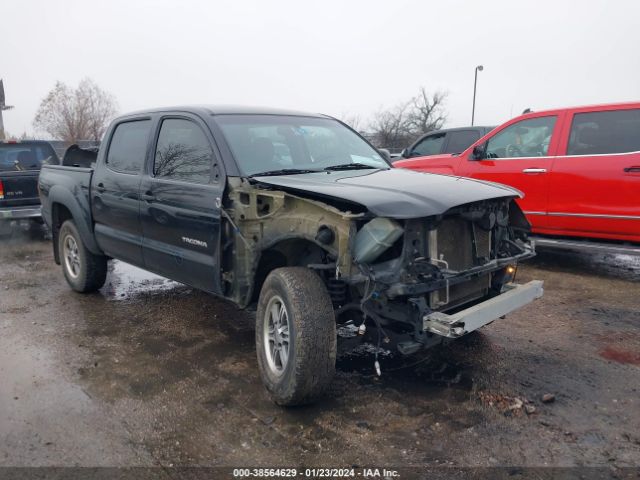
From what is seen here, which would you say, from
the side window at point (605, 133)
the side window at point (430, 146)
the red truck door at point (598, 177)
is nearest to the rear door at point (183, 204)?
the red truck door at point (598, 177)

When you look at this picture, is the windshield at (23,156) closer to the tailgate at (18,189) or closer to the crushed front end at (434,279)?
the tailgate at (18,189)

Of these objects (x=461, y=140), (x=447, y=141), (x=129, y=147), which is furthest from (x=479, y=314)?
(x=447, y=141)

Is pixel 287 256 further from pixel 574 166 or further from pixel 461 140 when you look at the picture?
pixel 461 140

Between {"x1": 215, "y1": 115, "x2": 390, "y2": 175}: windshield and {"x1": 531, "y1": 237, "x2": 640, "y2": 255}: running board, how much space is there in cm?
267

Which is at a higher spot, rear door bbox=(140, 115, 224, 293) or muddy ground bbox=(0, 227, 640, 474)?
rear door bbox=(140, 115, 224, 293)

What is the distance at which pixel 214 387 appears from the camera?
Answer: 148 inches

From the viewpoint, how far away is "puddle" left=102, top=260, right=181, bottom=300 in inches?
245

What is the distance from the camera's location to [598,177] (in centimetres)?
598

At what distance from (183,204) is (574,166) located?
4.48m

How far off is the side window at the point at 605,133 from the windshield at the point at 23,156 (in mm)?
8827

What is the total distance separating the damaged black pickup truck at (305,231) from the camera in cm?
316

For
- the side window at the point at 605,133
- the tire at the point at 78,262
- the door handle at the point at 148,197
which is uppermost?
the side window at the point at 605,133

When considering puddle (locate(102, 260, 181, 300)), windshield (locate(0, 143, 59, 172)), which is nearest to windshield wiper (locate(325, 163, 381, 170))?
puddle (locate(102, 260, 181, 300))

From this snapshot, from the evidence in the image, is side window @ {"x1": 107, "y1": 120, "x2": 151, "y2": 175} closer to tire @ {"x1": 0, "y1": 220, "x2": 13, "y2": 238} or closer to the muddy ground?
the muddy ground
